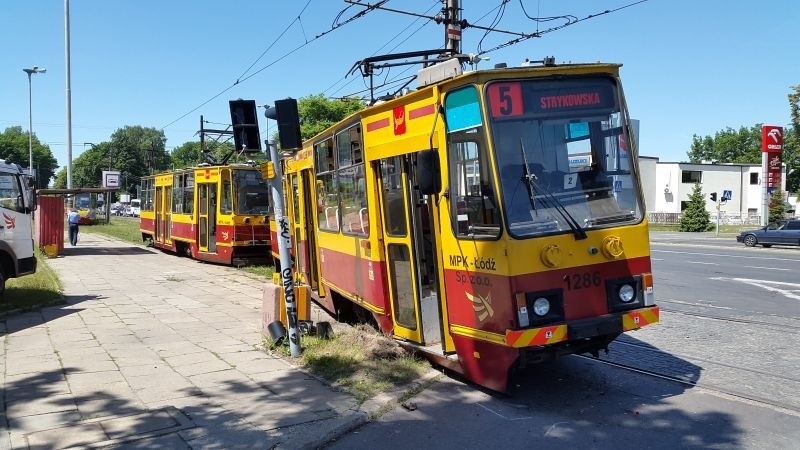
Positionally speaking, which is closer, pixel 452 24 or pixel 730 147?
pixel 452 24

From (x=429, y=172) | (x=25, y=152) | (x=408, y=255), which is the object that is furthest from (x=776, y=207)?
(x=25, y=152)

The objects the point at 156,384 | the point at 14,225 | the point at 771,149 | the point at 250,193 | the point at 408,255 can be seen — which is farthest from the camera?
the point at 771,149

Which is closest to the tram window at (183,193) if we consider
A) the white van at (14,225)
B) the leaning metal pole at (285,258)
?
the white van at (14,225)

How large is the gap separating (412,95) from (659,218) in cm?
5930

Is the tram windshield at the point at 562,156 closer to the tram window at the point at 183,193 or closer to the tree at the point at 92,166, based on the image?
the tram window at the point at 183,193

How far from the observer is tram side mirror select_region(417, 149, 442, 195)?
549cm

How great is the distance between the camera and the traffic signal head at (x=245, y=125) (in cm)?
734

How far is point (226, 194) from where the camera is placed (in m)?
18.0

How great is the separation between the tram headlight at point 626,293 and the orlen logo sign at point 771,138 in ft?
127

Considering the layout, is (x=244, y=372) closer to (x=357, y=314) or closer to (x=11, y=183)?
(x=357, y=314)

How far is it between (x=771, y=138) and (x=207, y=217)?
35.0m

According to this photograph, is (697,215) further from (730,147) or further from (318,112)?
(730,147)

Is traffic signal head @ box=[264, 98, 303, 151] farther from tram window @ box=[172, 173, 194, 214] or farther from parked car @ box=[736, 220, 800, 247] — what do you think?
parked car @ box=[736, 220, 800, 247]

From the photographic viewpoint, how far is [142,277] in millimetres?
15656
